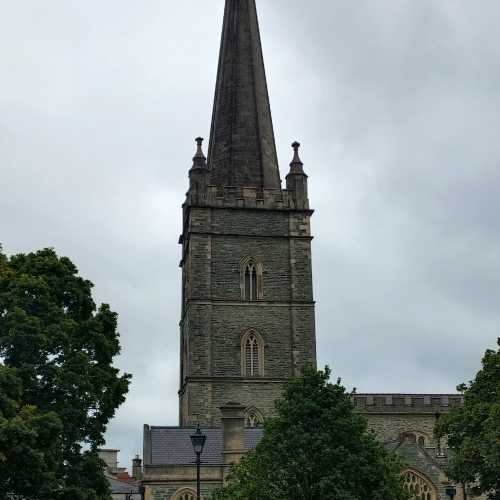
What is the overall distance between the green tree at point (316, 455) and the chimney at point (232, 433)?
9.88m

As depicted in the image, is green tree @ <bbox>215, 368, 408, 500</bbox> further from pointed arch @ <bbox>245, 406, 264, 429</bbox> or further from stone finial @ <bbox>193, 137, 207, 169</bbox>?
stone finial @ <bbox>193, 137, 207, 169</bbox>

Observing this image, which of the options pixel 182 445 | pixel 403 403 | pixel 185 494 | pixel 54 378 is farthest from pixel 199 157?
pixel 54 378

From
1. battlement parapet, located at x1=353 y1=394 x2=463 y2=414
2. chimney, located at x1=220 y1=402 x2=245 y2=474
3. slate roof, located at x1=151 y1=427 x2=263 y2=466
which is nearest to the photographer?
chimney, located at x1=220 y1=402 x2=245 y2=474

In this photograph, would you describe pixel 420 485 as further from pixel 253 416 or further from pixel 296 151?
pixel 296 151

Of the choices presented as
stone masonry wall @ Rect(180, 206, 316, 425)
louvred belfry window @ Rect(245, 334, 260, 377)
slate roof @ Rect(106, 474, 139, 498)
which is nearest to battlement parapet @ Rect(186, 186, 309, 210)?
stone masonry wall @ Rect(180, 206, 316, 425)

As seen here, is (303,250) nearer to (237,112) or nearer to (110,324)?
(237,112)

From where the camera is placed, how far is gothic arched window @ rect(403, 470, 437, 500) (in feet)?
147

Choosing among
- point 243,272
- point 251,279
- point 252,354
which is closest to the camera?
point 252,354

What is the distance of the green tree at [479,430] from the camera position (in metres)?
31.8

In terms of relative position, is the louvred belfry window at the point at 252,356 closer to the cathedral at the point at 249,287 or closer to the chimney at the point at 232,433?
the cathedral at the point at 249,287

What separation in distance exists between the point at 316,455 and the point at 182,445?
591 inches

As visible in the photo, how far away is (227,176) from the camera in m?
59.8

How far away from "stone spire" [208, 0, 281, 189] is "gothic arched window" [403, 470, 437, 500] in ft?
68.9

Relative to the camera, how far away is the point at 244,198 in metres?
58.2
